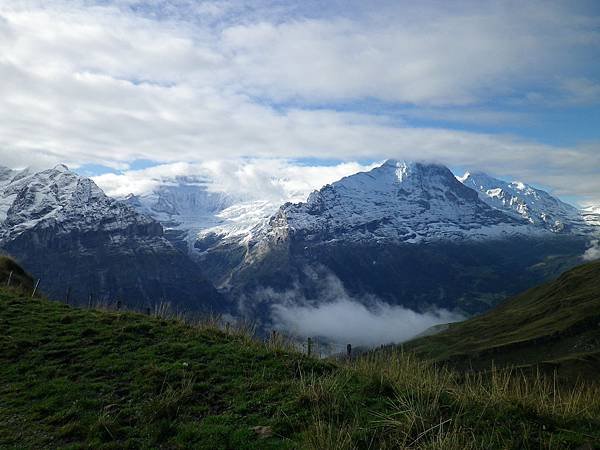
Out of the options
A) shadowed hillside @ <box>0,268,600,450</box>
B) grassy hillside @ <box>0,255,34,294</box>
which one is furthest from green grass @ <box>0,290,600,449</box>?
grassy hillside @ <box>0,255,34,294</box>

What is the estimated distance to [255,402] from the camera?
14539 millimetres

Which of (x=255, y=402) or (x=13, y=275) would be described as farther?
(x=13, y=275)

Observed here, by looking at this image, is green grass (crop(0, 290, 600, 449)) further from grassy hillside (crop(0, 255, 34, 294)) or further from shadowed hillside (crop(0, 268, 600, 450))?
grassy hillside (crop(0, 255, 34, 294))

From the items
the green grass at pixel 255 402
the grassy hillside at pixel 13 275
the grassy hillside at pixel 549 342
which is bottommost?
the grassy hillside at pixel 549 342

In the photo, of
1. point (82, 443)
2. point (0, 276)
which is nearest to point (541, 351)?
point (0, 276)

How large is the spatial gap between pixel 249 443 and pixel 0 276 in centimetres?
3650

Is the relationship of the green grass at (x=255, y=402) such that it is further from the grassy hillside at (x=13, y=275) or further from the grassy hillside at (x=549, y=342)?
the grassy hillside at (x=549, y=342)

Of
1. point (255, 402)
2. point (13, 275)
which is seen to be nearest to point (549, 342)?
point (13, 275)

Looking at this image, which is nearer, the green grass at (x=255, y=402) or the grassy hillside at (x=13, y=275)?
the green grass at (x=255, y=402)

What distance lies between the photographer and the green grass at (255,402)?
11516 mm

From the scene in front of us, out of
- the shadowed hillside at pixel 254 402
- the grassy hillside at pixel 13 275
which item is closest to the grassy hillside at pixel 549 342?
the grassy hillside at pixel 13 275

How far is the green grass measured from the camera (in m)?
11.5

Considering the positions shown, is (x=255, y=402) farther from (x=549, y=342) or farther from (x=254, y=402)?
(x=549, y=342)

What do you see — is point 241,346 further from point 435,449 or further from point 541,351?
point 541,351
